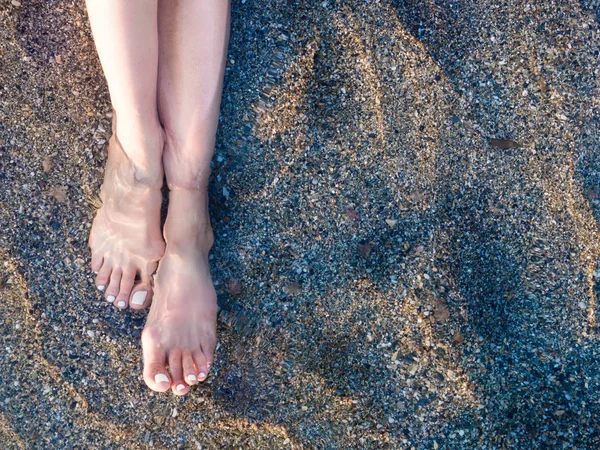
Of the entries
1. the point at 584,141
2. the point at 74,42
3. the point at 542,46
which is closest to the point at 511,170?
the point at 584,141

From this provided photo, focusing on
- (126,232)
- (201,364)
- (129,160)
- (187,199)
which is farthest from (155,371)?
(129,160)

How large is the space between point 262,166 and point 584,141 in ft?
3.72

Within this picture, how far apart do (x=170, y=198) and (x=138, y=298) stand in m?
0.37

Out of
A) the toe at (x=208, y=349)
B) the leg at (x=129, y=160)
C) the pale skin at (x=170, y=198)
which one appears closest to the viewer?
the leg at (x=129, y=160)

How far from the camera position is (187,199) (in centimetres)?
162

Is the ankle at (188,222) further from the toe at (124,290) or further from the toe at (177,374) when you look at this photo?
the toe at (177,374)

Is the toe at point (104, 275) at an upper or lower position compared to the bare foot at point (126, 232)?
lower

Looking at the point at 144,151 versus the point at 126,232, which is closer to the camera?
the point at 144,151

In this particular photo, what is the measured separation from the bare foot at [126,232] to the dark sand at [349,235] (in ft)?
0.19

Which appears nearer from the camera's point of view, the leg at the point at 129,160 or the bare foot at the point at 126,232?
the leg at the point at 129,160

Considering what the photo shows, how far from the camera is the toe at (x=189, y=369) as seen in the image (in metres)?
1.57

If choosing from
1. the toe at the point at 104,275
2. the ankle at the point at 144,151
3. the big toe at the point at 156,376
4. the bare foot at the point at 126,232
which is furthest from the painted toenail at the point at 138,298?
the ankle at the point at 144,151

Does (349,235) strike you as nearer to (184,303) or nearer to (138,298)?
(184,303)

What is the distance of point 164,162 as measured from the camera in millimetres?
1626
